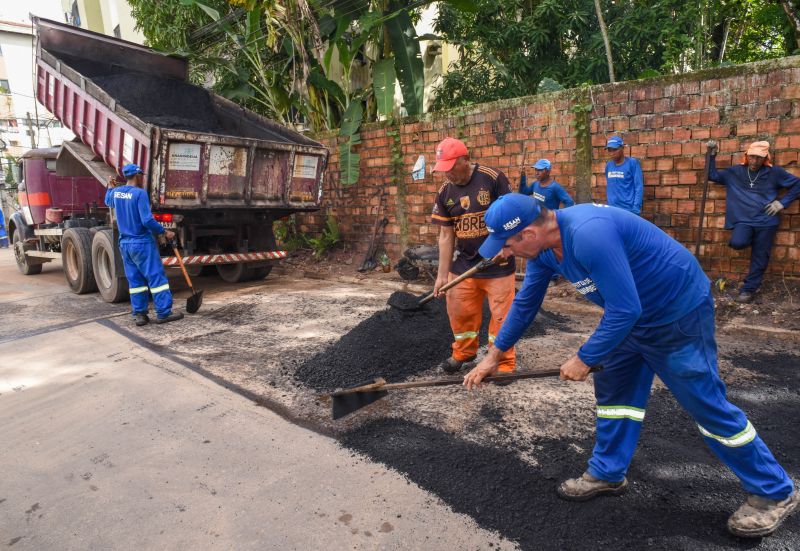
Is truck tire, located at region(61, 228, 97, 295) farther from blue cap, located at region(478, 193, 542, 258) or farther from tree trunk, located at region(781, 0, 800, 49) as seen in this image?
tree trunk, located at region(781, 0, 800, 49)

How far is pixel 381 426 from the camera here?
314cm

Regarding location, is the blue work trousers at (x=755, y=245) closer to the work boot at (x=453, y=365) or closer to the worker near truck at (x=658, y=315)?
the work boot at (x=453, y=365)

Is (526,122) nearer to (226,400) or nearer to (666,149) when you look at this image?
(666,149)

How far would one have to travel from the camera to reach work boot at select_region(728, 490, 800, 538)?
2002 mm

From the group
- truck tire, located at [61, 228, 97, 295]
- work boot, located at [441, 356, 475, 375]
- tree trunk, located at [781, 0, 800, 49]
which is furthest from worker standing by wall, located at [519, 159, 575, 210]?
truck tire, located at [61, 228, 97, 295]

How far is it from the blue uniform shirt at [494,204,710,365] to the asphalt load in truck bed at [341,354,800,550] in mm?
720

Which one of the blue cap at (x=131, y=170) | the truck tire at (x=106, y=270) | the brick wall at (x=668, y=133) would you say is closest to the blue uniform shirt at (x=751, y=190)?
the brick wall at (x=668, y=133)

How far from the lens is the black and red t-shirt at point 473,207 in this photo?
362 centimetres

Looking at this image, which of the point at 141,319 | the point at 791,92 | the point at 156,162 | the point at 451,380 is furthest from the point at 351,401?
the point at 791,92

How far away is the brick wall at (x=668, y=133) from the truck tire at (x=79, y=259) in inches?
192

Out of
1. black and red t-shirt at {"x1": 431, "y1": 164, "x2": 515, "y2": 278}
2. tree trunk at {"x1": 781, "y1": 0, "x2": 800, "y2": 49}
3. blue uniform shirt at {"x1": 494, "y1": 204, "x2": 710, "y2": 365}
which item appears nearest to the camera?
blue uniform shirt at {"x1": 494, "y1": 204, "x2": 710, "y2": 365}

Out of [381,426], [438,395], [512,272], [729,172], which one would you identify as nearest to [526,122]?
[729,172]

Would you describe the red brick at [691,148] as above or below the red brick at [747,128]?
below

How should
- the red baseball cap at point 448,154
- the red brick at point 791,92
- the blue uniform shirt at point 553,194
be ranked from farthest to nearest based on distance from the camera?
the blue uniform shirt at point 553,194 < the red brick at point 791,92 < the red baseball cap at point 448,154
